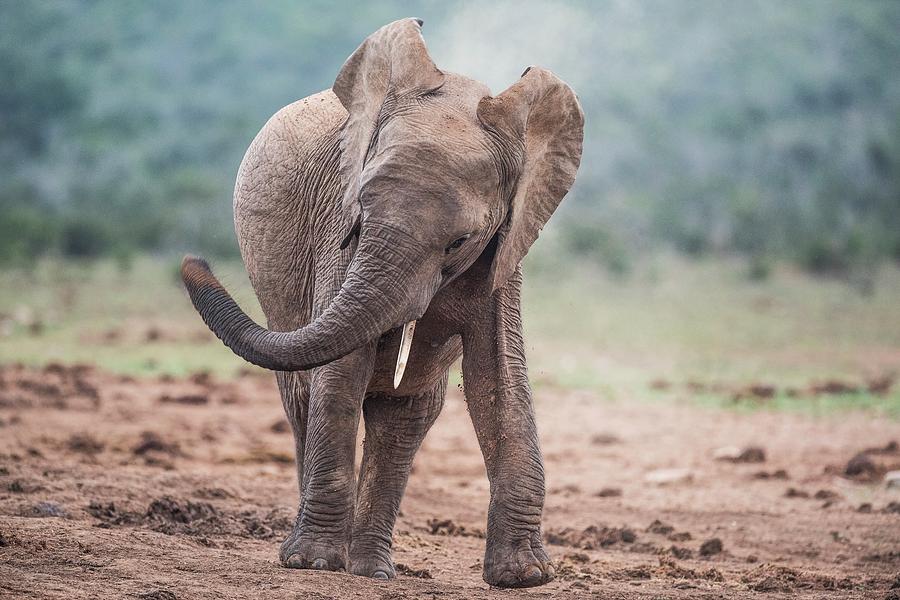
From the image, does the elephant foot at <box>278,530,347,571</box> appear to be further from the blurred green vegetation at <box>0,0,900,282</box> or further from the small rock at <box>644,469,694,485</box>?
the blurred green vegetation at <box>0,0,900,282</box>

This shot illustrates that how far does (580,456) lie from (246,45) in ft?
218

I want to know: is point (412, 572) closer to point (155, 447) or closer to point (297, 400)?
point (297, 400)

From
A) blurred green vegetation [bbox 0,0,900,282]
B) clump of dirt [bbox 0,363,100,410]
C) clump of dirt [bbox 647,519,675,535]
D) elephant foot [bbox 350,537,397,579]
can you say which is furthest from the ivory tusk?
blurred green vegetation [bbox 0,0,900,282]

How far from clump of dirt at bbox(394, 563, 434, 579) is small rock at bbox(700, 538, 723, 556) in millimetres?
1706

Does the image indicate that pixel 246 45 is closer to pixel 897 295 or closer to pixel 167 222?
pixel 167 222

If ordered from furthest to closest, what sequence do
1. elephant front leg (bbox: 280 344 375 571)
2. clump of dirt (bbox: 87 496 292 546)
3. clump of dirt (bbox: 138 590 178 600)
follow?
1. clump of dirt (bbox: 87 496 292 546)
2. elephant front leg (bbox: 280 344 375 571)
3. clump of dirt (bbox: 138 590 178 600)

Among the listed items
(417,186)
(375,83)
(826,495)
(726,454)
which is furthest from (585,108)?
(417,186)

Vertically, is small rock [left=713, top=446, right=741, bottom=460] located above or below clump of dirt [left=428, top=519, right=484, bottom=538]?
above

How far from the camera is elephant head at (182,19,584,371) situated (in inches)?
187

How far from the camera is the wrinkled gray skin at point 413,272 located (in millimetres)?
4777

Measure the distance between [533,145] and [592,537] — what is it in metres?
2.88

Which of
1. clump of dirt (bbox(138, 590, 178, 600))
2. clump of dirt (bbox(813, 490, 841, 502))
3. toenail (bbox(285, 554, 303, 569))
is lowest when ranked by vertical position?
clump of dirt (bbox(138, 590, 178, 600))

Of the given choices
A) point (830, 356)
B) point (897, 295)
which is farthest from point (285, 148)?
point (897, 295)

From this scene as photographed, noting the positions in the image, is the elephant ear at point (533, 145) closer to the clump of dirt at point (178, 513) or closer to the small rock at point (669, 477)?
the clump of dirt at point (178, 513)
